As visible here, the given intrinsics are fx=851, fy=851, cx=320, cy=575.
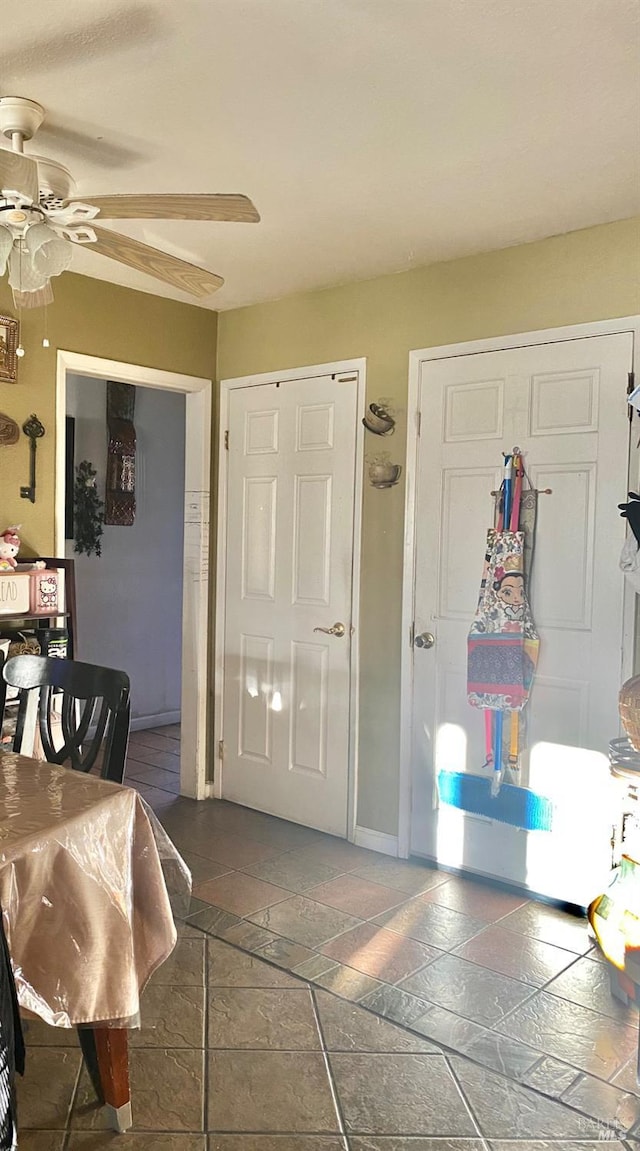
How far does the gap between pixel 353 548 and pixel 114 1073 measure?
2.32m

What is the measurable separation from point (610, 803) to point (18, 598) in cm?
234

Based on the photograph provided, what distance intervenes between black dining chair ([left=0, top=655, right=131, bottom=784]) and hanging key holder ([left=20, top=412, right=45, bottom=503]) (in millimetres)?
1225

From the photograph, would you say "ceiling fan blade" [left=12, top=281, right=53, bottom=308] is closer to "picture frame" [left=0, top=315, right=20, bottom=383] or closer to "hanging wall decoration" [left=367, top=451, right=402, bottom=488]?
"picture frame" [left=0, top=315, right=20, bottom=383]

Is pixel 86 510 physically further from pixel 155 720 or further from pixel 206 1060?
pixel 206 1060

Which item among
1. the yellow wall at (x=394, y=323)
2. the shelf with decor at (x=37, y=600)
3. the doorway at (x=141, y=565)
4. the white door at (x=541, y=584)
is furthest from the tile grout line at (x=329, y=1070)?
the doorway at (x=141, y=565)

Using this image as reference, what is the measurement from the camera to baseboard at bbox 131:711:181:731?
5.74m

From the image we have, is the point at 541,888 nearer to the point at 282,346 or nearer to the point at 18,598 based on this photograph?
the point at 18,598

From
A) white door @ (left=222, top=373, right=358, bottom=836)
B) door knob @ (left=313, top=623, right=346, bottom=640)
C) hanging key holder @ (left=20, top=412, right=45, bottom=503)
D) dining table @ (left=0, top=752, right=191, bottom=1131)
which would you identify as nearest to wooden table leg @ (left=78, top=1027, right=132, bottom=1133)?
dining table @ (left=0, top=752, right=191, bottom=1131)

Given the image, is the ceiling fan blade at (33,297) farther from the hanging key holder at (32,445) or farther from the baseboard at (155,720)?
the baseboard at (155,720)

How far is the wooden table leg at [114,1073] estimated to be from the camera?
6.45ft

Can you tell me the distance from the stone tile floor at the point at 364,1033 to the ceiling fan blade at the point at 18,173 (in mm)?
2138

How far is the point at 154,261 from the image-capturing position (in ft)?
7.64

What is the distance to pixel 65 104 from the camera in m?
2.23

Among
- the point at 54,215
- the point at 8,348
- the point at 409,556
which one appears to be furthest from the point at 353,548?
the point at 54,215
